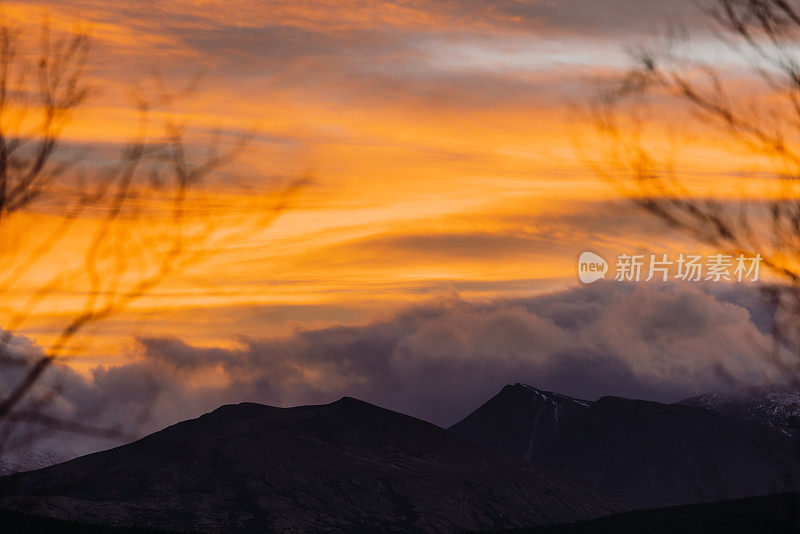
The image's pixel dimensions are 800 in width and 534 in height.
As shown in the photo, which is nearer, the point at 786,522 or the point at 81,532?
the point at 786,522

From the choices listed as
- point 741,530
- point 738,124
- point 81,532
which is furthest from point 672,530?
point 738,124

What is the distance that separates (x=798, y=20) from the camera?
1457cm

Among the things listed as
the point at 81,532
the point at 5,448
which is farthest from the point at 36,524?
the point at 5,448

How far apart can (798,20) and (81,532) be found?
106 metres

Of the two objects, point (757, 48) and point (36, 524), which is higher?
point (757, 48)

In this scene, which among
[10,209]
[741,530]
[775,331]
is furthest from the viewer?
[741,530]

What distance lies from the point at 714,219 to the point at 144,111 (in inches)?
339

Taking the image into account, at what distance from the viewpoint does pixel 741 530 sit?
17138 centimetres

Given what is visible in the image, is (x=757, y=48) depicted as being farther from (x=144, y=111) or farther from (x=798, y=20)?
(x=144, y=111)

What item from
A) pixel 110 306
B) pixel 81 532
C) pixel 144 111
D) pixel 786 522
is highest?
pixel 144 111

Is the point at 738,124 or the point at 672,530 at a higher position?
the point at 738,124

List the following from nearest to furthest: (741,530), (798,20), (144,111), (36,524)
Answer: (144,111), (798,20), (36,524), (741,530)

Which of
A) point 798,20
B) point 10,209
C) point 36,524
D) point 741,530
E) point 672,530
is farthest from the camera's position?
point 672,530

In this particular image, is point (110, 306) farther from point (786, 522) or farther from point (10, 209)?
point (786, 522)
